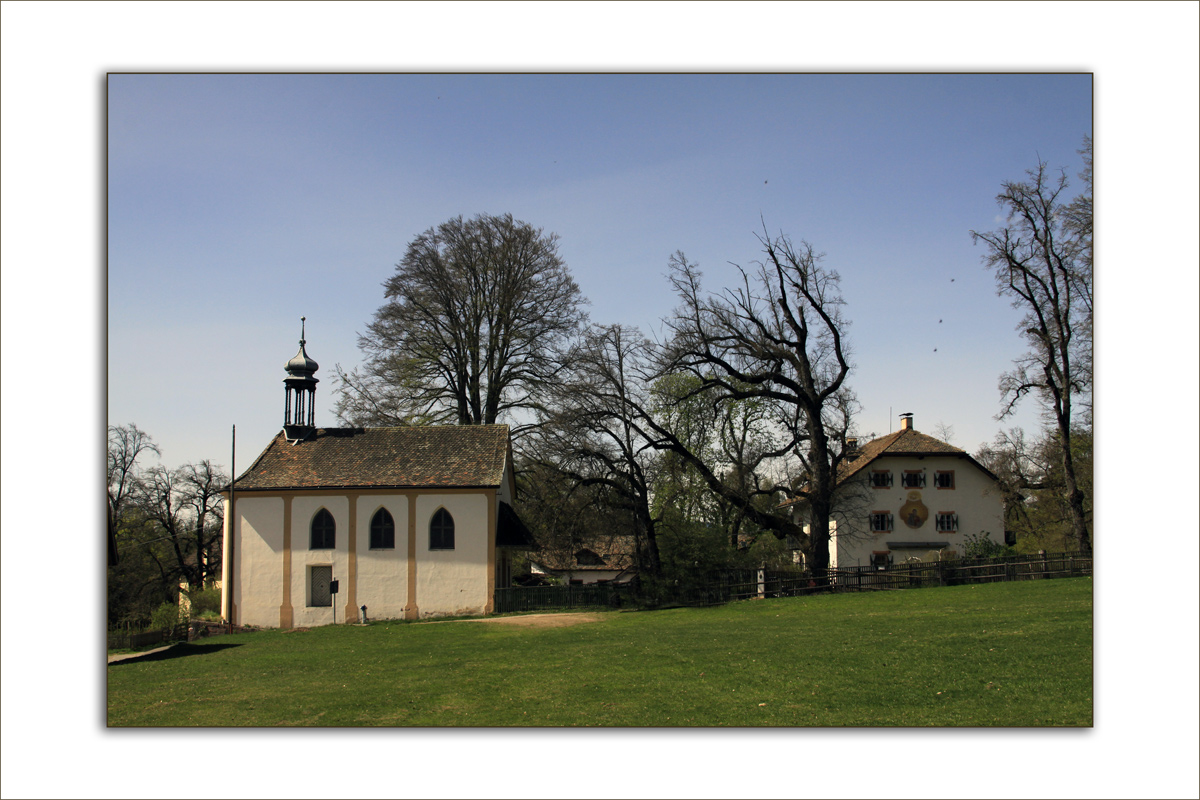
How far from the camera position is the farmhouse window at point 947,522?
39.2m

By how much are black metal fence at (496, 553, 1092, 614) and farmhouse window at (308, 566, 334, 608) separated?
5.81 m

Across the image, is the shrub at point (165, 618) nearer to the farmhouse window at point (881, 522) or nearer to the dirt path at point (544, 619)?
the dirt path at point (544, 619)

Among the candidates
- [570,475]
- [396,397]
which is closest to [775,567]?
[570,475]

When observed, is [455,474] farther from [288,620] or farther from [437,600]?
[288,620]

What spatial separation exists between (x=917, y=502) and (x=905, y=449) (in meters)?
2.46

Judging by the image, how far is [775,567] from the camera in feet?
96.6

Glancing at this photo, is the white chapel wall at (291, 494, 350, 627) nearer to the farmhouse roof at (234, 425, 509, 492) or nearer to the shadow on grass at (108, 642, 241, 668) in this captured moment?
the farmhouse roof at (234, 425, 509, 492)

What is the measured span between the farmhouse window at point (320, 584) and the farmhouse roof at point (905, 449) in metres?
21.8

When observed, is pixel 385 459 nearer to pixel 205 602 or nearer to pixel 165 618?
pixel 165 618

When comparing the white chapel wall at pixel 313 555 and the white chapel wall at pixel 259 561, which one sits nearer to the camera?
the white chapel wall at pixel 313 555

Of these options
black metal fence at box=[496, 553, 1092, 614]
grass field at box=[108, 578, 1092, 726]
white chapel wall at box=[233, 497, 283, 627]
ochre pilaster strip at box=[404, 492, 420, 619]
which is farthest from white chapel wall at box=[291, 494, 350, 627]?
grass field at box=[108, 578, 1092, 726]

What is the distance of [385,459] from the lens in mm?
30453

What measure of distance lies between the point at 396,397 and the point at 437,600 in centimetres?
966

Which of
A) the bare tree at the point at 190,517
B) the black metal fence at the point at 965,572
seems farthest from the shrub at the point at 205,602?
the black metal fence at the point at 965,572
